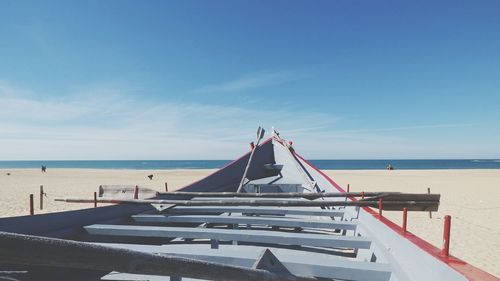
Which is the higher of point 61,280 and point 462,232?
point 61,280

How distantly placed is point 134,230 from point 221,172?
4.59 meters

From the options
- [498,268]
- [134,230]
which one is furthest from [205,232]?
[498,268]

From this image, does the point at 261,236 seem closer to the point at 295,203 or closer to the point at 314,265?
the point at 314,265

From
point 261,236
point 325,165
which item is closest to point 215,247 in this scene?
point 261,236

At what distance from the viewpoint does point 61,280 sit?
9.08 feet

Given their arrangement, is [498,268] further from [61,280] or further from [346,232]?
[61,280]

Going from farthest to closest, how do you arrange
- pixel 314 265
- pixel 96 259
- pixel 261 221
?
pixel 261 221
pixel 314 265
pixel 96 259

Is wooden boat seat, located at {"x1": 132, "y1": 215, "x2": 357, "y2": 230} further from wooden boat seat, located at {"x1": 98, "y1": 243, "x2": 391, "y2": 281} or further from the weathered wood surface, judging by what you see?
the weathered wood surface

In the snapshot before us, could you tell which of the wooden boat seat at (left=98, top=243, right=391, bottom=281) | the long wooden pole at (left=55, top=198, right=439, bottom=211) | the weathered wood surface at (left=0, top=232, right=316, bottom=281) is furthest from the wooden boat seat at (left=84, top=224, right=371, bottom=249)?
the weathered wood surface at (left=0, top=232, right=316, bottom=281)

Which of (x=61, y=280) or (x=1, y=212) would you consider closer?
(x=61, y=280)

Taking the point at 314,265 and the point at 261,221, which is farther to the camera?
the point at 261,221

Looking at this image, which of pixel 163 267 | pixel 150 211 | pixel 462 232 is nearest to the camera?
pixel 163 267

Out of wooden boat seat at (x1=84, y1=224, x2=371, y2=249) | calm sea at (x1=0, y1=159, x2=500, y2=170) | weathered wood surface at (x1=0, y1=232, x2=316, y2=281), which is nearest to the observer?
weathered wood surface at (x1=0, y1=232, x2=316, y2=281)

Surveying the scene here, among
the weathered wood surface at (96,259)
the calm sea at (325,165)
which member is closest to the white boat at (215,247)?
the weathered wood surface at (96,259)
